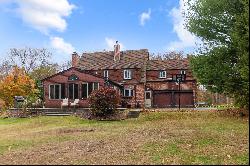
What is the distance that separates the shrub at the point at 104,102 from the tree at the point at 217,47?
7.85 metres

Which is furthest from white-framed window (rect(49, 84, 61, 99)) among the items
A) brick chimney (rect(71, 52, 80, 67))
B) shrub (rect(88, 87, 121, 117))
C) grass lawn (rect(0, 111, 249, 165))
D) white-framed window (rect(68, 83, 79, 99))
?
grass lawn (rect(0, 111, 249, 165))

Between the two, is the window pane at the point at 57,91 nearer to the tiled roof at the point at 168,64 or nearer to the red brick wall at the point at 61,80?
the red brick wall at the point at 61,80

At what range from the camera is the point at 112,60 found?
60531 millimetres

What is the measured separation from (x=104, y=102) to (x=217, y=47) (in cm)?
1083

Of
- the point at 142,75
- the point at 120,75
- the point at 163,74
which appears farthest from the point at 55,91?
the point at 163,74

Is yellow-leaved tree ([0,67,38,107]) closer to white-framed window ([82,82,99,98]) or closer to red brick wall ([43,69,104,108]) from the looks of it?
red brick wall ([43,69,104,108])

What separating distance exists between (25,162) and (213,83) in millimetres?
18979

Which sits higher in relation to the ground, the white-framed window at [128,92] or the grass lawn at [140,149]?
the white-framed window at [128,92]

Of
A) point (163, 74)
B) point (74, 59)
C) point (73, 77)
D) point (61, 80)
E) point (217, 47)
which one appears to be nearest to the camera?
point (217, 47)

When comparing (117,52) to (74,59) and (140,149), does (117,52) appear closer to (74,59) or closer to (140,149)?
(74,59)

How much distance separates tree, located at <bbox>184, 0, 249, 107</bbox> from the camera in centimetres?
2770

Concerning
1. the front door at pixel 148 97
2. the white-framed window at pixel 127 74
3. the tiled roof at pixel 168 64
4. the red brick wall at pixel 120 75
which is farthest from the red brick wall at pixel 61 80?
the tiled roof at pixel 168 64

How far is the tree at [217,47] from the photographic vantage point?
27703 mm

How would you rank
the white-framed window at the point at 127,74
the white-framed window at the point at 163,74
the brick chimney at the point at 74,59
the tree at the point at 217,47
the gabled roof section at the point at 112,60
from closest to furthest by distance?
the tree at the point at 217,47 → the white-framed window at the point at 127,74 → the gabled roof section at the point at 112,60 → the white-framed window at the point at 163,74 → the brick chimney at the point at 74,59
